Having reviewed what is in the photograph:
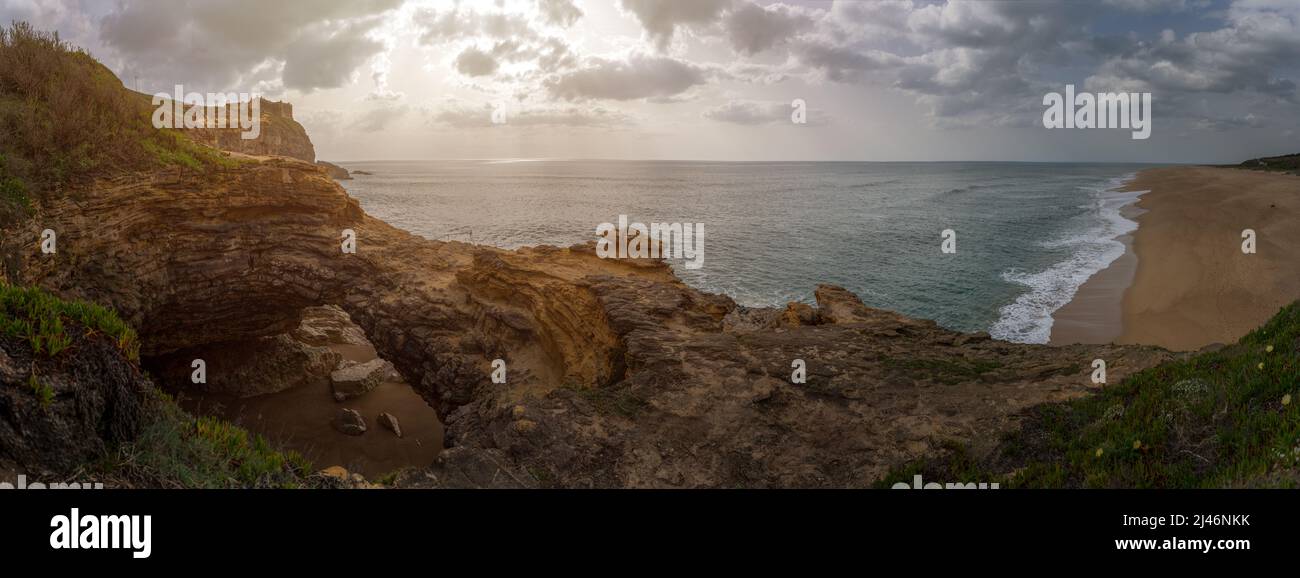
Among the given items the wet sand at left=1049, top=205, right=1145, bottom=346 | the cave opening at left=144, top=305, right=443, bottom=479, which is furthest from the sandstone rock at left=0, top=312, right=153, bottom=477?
the wet sand at left=1049, top=205, right=1145, bottom=346

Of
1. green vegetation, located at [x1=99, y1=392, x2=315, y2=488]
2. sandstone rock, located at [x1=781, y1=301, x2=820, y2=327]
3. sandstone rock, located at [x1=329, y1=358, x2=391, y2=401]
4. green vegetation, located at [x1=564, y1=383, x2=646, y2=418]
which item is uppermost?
sandstone rock, located at [x1=781, y1=301, x2=820, y2=327]

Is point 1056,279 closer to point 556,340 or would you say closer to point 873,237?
point 873,237

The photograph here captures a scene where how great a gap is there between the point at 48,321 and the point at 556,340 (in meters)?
11.7

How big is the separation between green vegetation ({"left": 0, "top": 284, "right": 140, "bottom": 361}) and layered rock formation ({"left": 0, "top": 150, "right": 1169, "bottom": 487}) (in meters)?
4.24

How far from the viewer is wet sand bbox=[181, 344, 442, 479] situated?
20.8 meters

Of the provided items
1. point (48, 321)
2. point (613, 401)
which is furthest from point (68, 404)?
point (613, 401)

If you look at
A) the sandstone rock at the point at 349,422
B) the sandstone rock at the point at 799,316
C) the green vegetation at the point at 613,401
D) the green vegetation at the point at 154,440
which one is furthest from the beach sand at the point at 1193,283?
the green vegetation at the point at 154,440

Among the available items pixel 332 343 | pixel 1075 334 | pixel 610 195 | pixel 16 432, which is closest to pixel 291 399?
pixel 332 343

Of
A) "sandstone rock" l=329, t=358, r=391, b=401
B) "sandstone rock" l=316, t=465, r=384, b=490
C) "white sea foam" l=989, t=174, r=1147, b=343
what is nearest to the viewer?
"sandstone rock" l=316, t=465, r=384, b=490

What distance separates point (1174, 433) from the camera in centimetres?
792

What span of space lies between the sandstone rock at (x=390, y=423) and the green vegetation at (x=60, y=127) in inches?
423

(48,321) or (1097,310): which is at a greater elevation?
(48,321)

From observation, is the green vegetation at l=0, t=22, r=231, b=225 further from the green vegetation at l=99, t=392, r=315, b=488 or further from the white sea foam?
the white sea foam

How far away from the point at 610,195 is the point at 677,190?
1991cm
